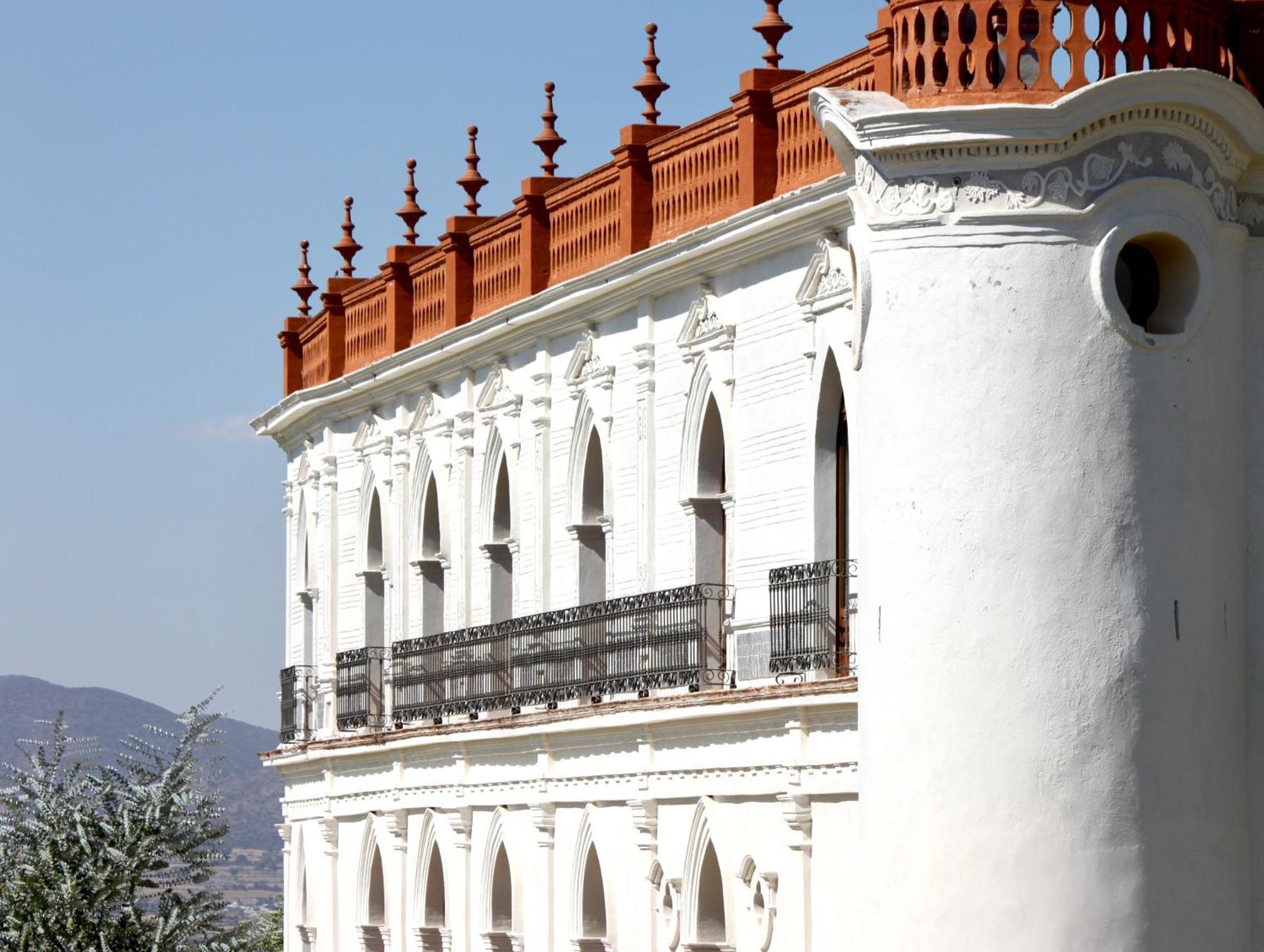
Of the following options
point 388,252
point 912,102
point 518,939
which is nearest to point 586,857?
point 518,939

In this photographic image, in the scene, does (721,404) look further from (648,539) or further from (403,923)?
(403,923)

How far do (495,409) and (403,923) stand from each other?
5.88 m

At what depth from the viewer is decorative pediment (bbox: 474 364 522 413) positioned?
31.9 m

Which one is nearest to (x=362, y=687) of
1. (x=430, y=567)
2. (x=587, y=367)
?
(x=430, y=567)

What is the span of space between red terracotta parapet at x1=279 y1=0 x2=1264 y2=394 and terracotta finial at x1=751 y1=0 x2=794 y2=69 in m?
0.01

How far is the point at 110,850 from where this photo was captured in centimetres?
3120

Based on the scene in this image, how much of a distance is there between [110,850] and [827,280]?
33.0ft

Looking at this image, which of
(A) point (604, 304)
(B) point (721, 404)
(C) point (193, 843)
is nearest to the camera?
(B) point (721, 404)

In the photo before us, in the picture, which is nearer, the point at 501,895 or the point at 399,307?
the point at 501,895

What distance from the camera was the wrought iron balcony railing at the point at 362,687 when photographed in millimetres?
35406

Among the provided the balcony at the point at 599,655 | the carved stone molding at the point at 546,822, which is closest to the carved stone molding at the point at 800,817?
the balcony at the point at 599,655

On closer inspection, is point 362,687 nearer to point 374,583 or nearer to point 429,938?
point 374,583

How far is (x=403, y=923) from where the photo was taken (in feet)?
114

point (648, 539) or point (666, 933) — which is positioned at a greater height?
point (648, 539)
